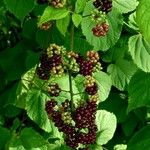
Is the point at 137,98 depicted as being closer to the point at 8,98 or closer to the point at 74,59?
the point at 74,59

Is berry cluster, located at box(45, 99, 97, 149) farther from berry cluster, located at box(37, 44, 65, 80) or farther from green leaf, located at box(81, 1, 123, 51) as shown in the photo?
green leaf, located at box(81, 1, 123, 51)

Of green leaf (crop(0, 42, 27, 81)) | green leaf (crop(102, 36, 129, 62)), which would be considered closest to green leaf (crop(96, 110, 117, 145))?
green leaf (crop(102, 36, 129, 62))

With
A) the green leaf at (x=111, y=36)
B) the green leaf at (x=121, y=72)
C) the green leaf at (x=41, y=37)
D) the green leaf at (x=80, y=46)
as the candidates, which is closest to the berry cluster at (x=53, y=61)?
the green leaf at (x=111, y=36)

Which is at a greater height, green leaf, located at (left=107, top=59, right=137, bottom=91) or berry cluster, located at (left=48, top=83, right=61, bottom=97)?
berry cluster, located at (left=48, top=83, right=61, bottom=97)

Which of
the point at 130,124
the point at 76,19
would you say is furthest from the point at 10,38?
the point at 76,19

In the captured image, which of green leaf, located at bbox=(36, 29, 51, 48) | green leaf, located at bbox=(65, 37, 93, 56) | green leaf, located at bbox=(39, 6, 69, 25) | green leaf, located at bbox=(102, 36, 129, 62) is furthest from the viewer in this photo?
green leaf, located at bbox=(102, 36, 129, 62)

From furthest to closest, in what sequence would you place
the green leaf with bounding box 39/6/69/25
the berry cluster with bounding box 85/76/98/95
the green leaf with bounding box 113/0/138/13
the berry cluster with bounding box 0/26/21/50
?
the berry cluster with bounding box 0/26/21/50, the green leaf with bounding box 113/0/138/13, the berry cluster with bounding box 85/76/98/95, the green leaf with bounding box 39/6/69/25
